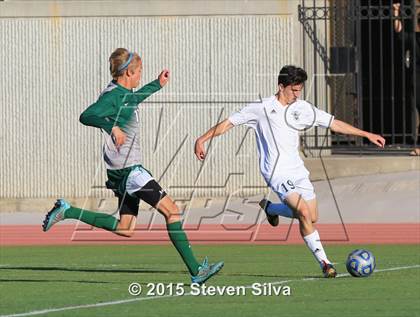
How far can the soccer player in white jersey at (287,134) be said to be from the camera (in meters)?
13.9

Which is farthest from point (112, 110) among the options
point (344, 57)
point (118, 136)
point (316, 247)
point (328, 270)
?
point (344, 57)

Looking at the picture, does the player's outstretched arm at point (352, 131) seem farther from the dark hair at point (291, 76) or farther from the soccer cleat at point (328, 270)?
the soccer cleat at point (328, 270)

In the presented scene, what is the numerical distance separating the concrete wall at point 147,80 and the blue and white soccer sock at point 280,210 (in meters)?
11.4

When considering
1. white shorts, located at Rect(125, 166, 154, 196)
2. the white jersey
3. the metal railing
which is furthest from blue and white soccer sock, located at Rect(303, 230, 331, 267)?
the metal railing

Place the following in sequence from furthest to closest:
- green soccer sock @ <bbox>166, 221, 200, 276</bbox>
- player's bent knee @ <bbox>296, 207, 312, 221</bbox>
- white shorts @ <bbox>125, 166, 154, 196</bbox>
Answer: player's bent knee @ <bbox>296, 207, 312, 221</bbox> → white shorts @ <bbox>125, 166, 154, 196</bbox> → green soccer sock @ <bbox>166, 221, 200, 276</bbox>

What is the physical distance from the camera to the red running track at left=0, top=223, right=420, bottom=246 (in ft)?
67.7

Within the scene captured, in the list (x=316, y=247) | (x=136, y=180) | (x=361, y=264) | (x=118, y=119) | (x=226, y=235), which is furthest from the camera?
(x=226, y=235)

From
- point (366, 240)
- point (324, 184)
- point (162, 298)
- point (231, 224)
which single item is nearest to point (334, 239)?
point (366, 240)

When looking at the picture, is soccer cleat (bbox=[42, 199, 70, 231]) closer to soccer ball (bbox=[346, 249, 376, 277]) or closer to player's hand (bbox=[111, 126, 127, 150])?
player's hand (bbox=[111, 126, 127, 150])

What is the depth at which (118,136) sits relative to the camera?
42.1 ft

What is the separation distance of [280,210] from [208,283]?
151cm

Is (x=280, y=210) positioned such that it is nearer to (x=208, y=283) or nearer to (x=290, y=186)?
(x=290, y=186)

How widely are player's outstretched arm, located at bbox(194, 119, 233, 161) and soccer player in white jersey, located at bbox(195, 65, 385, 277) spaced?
0.01m

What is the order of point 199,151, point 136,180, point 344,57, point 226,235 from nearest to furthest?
point 136,180 < point 199,151 < point 226,235 < point 344,57
